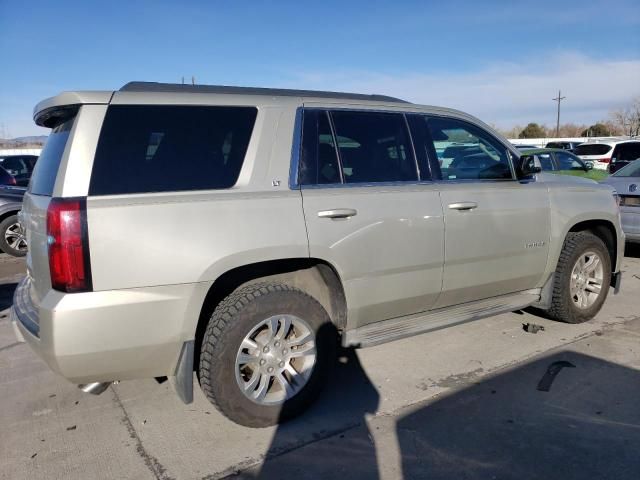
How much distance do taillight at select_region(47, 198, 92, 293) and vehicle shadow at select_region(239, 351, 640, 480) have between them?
1.34m

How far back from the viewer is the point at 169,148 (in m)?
2.88

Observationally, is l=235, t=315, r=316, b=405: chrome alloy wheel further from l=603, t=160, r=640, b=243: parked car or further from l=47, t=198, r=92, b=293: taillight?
l=603, t=160, r=640, b=243: parked car

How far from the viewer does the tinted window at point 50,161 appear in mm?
2830

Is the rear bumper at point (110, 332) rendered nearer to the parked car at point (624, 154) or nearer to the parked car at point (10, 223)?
the parked car at point (10, 223)

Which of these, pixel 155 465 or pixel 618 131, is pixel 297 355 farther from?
pixel 618 131

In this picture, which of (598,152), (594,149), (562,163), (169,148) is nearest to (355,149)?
(169,148)

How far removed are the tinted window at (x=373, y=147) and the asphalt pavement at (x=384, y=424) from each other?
4.90 ft

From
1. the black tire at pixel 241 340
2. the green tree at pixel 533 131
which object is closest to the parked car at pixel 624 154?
the black tire at pixel 241 340

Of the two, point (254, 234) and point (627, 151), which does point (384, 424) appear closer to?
point (254, 234)

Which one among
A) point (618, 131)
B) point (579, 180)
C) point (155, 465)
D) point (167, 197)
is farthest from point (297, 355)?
point (618, 131)

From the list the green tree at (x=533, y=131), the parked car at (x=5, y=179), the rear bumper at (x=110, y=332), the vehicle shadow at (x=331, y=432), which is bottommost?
the vehicle shadow at (x=331, y=432)

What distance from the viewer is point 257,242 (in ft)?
9.72

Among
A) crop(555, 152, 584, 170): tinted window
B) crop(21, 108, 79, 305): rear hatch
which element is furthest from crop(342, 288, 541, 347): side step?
crop(555, 152, 584, 170): tinted window

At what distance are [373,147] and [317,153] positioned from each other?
20.5 inches
